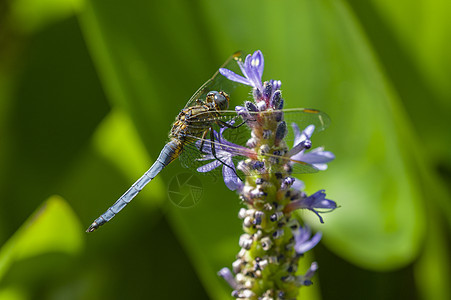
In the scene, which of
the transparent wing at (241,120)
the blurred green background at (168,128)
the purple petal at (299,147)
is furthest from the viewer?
the blurred green background at (168,128)

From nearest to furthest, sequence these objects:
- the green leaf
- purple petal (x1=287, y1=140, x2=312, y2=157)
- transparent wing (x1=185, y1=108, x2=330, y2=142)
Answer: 1. purple petal (x1=287, y1=140, x2=312, y2=157)
2. transparent wing (x1=185, y1=108, x2=330, y2=142)
3. the green leaf

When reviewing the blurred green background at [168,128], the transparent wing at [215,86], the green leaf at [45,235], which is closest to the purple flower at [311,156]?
the transparent wing at [215,86]

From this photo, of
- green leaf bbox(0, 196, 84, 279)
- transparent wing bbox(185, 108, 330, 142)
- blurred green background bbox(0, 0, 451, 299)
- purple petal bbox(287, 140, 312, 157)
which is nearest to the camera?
purple petal bbox(287, 140, 312, 157)

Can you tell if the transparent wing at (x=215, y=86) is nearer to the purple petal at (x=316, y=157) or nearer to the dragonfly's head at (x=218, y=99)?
the dragonfly's head at (x=218, y=99)

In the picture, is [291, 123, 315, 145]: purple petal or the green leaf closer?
[291, 123, 315, 145]: purple petal

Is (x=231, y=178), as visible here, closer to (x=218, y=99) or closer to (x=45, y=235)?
(x=218, y=99)

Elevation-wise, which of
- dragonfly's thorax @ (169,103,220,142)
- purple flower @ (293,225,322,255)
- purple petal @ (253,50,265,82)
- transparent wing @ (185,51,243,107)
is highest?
purple petal @ (253,50,265,82)

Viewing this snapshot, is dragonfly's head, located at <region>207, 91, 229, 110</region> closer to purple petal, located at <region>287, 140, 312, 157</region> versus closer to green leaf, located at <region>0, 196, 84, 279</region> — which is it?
purple petal, located at <region>287, 140, 312, 157</region>

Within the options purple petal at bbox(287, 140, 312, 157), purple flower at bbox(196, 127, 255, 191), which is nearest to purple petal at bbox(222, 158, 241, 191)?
purple flower at bbox(196, 127, 255, 191)
